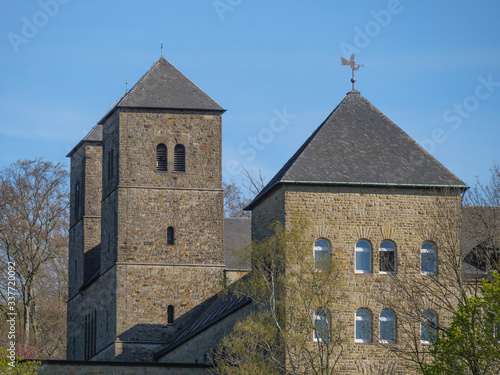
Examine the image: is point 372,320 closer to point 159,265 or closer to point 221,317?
point 221,317

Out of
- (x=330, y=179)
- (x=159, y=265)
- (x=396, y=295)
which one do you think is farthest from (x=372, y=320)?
(x=159, y=265)

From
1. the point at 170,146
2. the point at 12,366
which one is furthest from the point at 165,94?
the point at 12,366

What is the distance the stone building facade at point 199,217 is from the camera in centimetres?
4091

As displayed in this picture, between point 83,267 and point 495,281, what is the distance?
29951mm

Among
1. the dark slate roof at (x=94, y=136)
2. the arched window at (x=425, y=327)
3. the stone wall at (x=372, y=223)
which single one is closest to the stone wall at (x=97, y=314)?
the dark slate roof at (x=94, y=136)

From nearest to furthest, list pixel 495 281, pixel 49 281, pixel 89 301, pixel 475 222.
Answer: pixel 495 281, pixel 475 222, pixel 89 301, pixel 49 281

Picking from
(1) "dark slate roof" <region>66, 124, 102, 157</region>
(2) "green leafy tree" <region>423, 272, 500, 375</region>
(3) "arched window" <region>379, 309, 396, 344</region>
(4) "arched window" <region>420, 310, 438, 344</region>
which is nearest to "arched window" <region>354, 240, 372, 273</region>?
(3) "arched window" <region>379, 309, 396, 344</region>

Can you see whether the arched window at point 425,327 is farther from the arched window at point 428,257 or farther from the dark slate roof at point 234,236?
the dark slate roof at point 234,236

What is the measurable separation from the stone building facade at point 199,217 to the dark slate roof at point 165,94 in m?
0.05

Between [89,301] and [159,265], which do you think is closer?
[159,265]

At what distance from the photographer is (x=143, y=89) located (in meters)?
54.8

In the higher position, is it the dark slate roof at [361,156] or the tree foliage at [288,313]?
the dark slate roof at [361,156]

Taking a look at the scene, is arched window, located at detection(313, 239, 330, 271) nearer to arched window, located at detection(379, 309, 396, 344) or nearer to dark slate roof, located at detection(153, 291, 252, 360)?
arched window, located at detection(379, 309, 396, 344)

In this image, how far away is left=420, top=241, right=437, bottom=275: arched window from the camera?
40.8m
